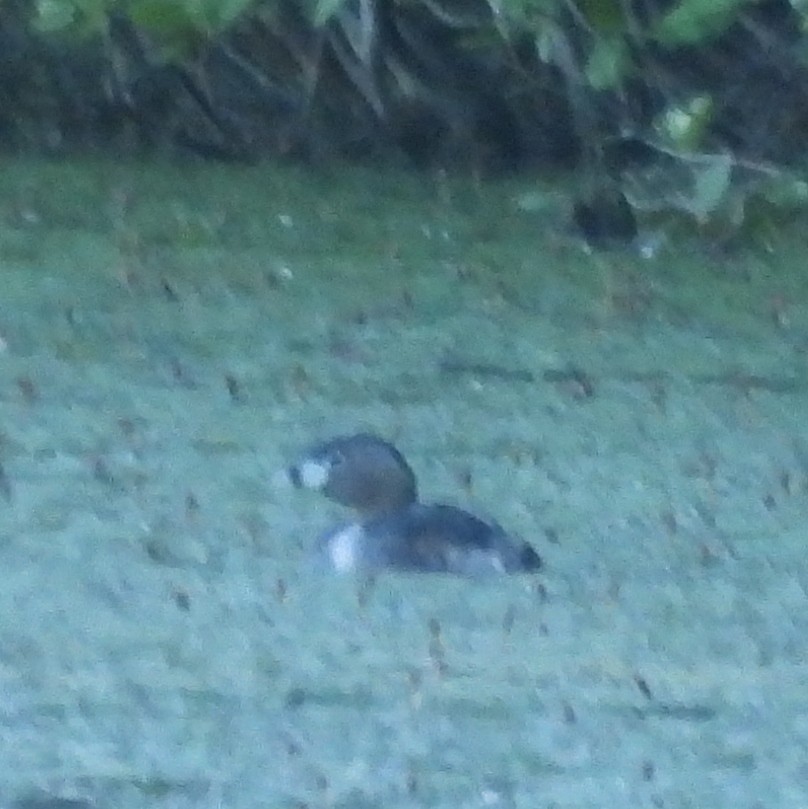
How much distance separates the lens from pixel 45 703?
1355mm

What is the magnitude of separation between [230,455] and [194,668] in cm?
39

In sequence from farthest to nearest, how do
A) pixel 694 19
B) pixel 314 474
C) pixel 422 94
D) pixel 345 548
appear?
1. pixel 422 94
2. pixel 694 19
3. pixel 314 474
4. pixel 345 548

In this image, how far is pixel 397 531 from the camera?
5.17 feet

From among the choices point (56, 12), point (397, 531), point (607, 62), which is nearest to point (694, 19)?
point (607, 62)

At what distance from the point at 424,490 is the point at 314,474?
0.11 m

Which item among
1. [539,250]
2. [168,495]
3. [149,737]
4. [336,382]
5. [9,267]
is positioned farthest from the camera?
[539,250]

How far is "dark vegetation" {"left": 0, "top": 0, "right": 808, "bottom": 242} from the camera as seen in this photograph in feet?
8.43

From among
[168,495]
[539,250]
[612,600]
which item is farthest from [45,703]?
[539,250]

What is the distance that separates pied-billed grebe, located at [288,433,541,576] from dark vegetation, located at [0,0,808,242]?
91cm

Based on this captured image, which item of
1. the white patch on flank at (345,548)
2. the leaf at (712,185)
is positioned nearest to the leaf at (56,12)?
the leaf at (712,185)

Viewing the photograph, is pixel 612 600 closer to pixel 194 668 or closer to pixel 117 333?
pixel 194 668

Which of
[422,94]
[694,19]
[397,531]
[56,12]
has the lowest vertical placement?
[422,94]

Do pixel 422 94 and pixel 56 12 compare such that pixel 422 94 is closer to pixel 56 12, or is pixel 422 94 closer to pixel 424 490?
pixel 56 12

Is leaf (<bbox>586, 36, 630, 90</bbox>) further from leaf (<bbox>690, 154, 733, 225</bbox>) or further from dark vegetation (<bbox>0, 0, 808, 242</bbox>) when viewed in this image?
leaf (<bbox>690, 154, 733, 225</bbox>)
